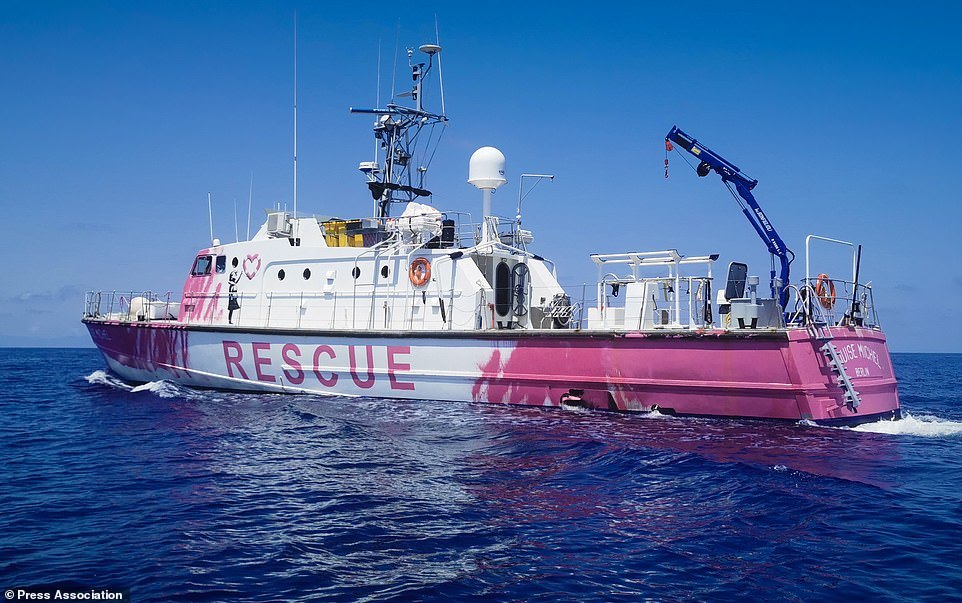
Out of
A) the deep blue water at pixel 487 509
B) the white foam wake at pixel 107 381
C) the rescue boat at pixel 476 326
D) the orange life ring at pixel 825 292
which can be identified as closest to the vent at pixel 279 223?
the rescue boat at pixel 476 326

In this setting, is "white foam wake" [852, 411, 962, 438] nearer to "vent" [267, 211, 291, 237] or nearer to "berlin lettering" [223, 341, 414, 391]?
"berlin lettering" [223, 341, 414, 391]

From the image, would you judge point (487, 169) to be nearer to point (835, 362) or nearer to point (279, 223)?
point (279, 223)

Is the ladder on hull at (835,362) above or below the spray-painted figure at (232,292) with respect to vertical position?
below

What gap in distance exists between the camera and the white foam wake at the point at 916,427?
1313 cm

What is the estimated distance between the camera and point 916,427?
13.7 metres

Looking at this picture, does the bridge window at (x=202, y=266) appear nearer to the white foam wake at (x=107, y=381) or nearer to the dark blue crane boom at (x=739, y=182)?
the white foam wake at (x=107, y=381)

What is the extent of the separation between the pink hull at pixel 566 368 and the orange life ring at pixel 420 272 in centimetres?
170

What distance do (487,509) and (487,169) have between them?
1189 cm

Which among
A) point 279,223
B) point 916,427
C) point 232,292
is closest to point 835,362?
point 916,427

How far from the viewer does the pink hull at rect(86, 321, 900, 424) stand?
1298 cm

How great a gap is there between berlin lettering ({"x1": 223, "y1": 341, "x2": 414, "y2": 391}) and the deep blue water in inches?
119

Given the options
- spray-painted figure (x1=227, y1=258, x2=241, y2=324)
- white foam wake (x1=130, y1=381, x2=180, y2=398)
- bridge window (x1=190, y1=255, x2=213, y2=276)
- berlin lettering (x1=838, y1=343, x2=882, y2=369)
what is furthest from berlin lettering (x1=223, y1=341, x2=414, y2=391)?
berlin lettering (x1=838, y1=343, x2=882, y2=369)

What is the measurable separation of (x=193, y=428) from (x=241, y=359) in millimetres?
5060

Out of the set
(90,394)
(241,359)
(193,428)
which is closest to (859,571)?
(193,428)
